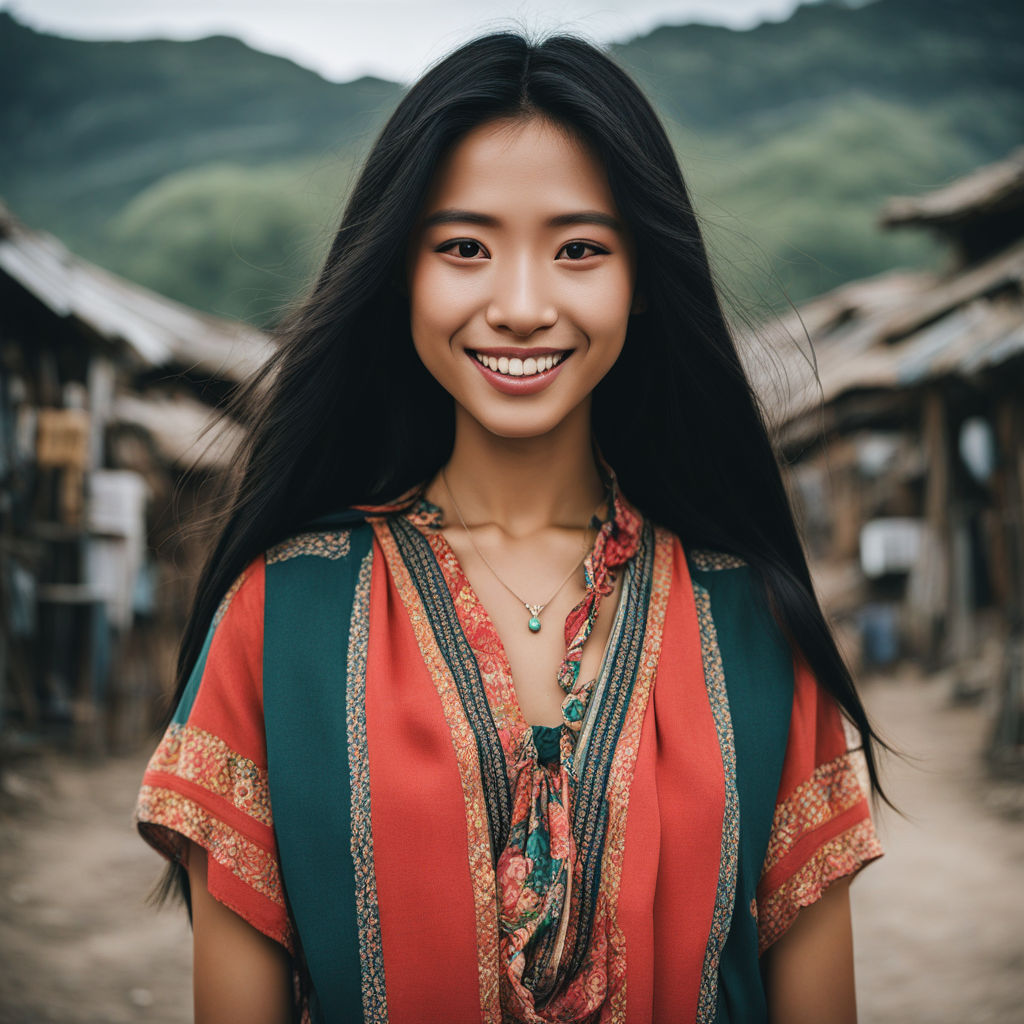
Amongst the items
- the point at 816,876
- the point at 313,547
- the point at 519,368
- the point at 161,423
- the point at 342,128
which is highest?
the point at 342,128

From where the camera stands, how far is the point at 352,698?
5.17 feet

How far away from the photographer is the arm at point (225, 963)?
1.55m

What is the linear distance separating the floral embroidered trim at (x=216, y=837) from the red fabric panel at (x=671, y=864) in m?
0.51

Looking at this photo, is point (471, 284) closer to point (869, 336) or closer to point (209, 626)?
point (209, 626)

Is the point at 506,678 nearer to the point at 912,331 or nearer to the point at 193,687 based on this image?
the point at 193,687

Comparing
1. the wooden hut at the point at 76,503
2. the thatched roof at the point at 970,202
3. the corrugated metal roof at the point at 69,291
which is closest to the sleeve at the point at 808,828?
the corrugated metal roof at the point at 69,291

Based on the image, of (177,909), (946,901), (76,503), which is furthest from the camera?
(76,503)

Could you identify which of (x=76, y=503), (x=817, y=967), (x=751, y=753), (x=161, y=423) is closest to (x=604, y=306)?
(x=751, y=753)

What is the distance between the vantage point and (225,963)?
1553 mm

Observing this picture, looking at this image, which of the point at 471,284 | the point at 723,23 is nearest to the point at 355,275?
the point at 471,284

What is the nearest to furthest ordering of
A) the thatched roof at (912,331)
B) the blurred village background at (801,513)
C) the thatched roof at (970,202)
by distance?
the blurred village background at (801,513) → the thatched roof at (912,331) → the thatched roof at (970,202)

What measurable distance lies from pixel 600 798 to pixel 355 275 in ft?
2.86

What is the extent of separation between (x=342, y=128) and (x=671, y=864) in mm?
21310

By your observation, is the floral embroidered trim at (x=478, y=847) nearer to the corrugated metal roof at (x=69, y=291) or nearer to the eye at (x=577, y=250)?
the eye at (x=577, y=250)
